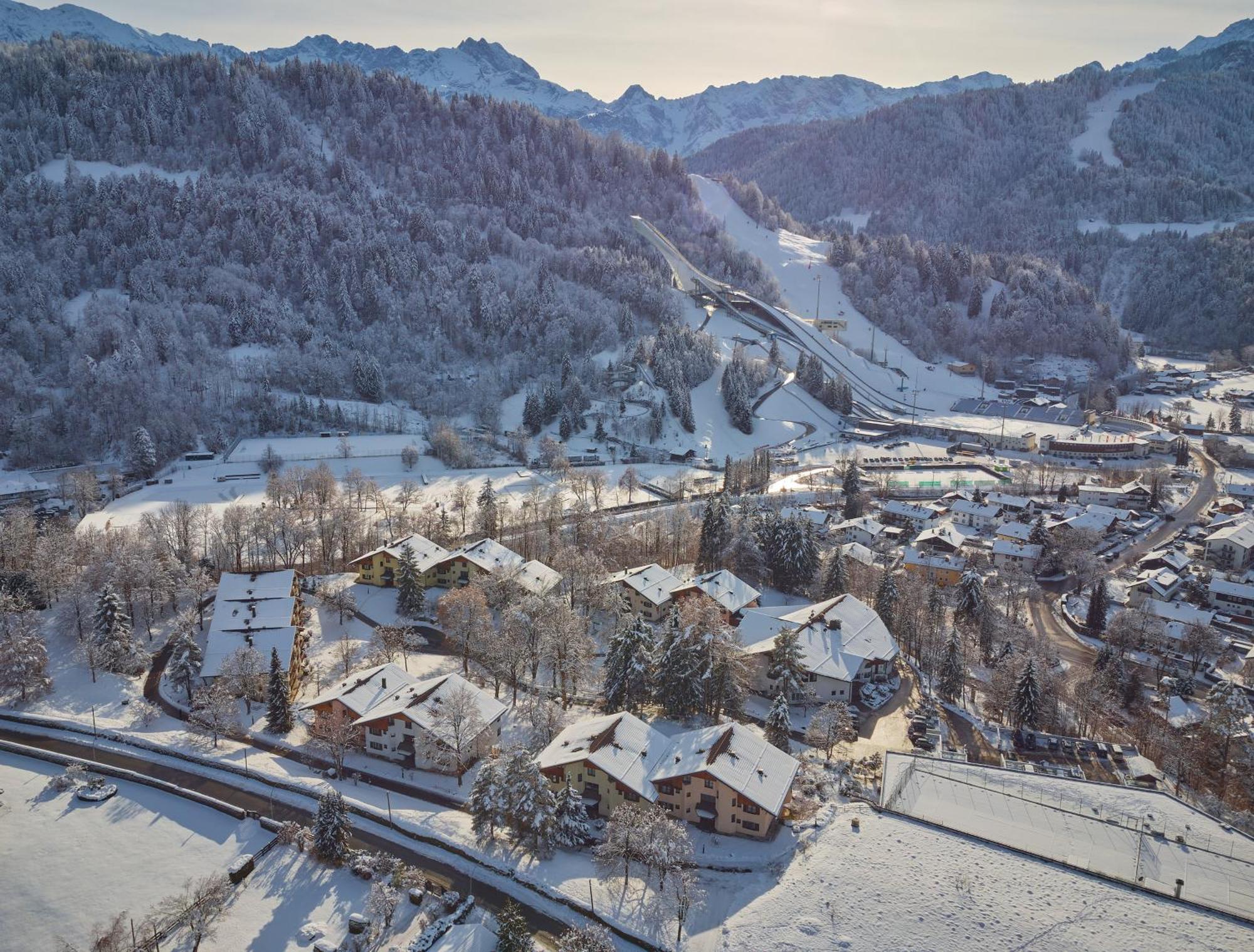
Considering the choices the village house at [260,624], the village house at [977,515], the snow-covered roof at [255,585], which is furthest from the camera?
the village house at [977,515]

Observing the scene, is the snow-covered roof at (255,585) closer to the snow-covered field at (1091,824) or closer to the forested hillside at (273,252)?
the snow-covered field at (1091,824)

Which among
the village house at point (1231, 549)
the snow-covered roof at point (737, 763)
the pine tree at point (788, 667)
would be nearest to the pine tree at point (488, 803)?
the snow-covered roof at point (737, 763)

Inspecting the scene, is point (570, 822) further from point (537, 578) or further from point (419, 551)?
point (419, 551)

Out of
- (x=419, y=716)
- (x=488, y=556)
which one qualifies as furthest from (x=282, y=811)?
(x=488, y=556)

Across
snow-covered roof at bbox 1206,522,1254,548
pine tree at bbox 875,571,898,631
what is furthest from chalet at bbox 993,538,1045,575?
pine tree at bbox 875,571,898,631

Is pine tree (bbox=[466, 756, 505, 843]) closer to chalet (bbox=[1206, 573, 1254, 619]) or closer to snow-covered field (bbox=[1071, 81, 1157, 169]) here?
chalet (bbox=[1206, 573, 1254, 619])

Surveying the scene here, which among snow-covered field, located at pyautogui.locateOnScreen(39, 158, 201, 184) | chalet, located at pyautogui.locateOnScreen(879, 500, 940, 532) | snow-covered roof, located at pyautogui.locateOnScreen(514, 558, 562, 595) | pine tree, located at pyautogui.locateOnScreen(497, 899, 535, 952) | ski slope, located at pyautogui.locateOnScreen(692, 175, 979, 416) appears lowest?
chalet, located at pyautogui.locateOnScreen(879, 500, 940, 532)

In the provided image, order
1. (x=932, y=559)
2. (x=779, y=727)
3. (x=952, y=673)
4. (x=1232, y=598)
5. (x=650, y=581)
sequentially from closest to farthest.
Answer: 1. (x=779, y=727)
2. (x=952, y=673)
3. (x=650, y=581)
4. (x=1232, y=598)
5. (x=932, y=559)
